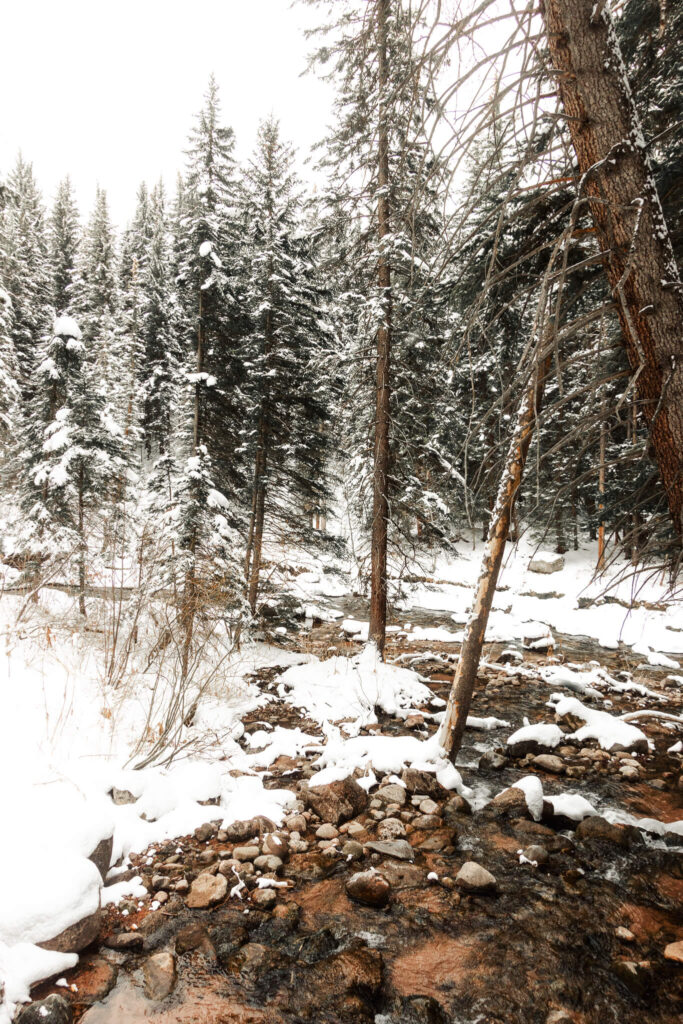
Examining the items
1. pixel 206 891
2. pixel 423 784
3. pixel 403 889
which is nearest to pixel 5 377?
pixel 206 891

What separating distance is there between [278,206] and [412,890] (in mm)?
14736

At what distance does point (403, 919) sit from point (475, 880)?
0.77 metres

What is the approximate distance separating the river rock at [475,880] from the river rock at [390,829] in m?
0.75

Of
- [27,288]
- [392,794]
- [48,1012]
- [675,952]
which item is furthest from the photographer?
[27,288]

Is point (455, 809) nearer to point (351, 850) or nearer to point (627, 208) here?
point (351, 850)

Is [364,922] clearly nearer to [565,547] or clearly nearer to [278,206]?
[278,206]

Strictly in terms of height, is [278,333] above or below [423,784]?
above

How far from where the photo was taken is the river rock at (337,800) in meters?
5.22

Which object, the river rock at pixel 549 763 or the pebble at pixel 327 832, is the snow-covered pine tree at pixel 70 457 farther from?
the river rock at pixel 549 763

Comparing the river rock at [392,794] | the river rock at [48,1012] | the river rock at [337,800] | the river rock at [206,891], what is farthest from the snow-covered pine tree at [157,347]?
the river rock at [48,1012]

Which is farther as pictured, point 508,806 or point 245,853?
point 508,806

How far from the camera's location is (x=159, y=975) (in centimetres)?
323

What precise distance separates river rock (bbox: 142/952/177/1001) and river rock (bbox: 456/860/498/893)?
2.43 meters

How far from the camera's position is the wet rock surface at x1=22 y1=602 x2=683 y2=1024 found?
3146mm
